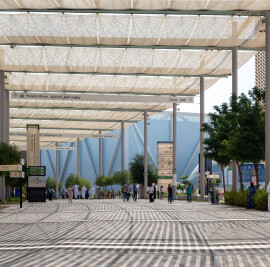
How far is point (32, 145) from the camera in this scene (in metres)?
50.5

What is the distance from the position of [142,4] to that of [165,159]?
1218 inches

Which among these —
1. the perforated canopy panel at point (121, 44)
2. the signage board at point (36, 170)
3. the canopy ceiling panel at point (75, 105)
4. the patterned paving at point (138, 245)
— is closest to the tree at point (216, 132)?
the perforated canopy panel at point (121, 44)

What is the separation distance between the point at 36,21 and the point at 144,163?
34476 mm

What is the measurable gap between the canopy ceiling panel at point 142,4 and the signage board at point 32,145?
19828 mm

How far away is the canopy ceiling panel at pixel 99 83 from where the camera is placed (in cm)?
5097

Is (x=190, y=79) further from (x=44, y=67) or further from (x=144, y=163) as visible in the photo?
(x=144, y=163)

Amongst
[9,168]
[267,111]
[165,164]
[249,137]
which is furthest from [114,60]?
[165,164]

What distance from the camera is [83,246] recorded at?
13133 millimetres

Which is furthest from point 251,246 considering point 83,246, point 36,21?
point 36,21

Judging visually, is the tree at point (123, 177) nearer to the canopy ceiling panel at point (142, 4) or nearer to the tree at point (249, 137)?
the tree at point (249, 137)

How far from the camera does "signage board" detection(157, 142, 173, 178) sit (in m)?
60.5

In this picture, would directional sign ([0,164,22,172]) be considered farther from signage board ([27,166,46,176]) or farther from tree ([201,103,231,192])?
tree ([201,103,231,192])

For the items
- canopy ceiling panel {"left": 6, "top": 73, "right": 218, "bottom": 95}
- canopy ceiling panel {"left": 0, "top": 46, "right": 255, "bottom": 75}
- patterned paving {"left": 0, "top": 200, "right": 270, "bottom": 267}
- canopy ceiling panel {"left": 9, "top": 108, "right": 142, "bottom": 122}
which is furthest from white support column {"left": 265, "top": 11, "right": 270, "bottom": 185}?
canopy ceiling panel {"left": 9, "top": 108, "right": 142, "bottom": 122}

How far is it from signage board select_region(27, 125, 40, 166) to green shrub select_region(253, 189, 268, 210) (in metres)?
24.4
